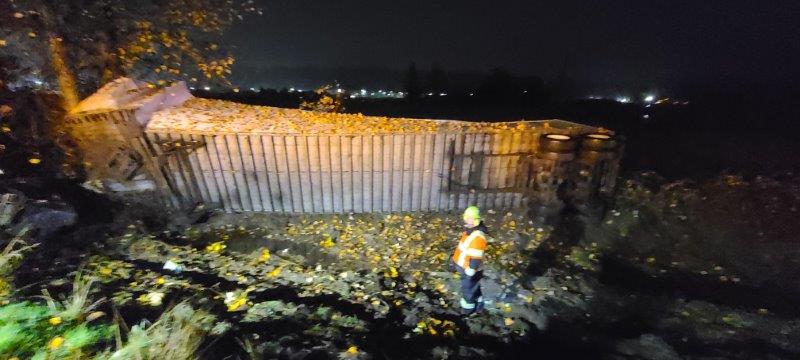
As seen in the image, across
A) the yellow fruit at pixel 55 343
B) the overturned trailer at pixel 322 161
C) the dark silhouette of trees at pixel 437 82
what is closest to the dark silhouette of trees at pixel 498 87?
the dark silhouette of trees at pixel 437 82

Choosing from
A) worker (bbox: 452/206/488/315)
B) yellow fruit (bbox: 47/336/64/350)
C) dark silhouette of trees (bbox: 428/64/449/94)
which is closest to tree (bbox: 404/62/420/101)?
dark silhouette of trees (bbox: 428/64/449/94)

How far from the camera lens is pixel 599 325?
5.50 m

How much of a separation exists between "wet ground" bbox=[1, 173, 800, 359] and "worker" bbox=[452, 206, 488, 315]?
0.87 feet

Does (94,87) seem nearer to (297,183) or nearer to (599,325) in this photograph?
(297,183)

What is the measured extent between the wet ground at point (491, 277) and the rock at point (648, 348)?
0.7 inches

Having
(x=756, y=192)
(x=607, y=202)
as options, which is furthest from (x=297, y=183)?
(x=756, y=192)

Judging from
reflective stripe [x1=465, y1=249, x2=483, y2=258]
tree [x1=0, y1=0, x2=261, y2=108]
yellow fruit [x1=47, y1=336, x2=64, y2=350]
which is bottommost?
yellow fruit [x1=47, y1=336, x2=64, y2=350]

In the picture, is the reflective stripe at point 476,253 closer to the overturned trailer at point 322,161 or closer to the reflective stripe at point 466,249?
the reflective stripe at point 466,249

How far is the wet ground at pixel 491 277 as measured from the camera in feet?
16.1

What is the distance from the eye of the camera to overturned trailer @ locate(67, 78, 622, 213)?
7.70 m

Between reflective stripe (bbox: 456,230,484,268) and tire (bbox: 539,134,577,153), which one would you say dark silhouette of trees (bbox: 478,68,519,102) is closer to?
tire (bbox: 539,134,577,153)

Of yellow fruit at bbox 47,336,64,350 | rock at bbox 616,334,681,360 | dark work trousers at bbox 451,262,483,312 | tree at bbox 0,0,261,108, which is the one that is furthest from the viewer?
tree at bbox 0,0,261,108

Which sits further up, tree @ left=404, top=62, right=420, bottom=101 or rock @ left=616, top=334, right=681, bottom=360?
tree @ left=404, top=62, right=420, bottom=101

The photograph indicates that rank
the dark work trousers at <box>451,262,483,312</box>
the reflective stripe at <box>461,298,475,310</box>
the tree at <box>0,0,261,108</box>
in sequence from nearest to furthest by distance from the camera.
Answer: the dark work trousers at <box>451,262,483,312</box> → the reflective stripe at <box>461,298,475,310</box> → the tree at <box>0,0,261,108</box>
